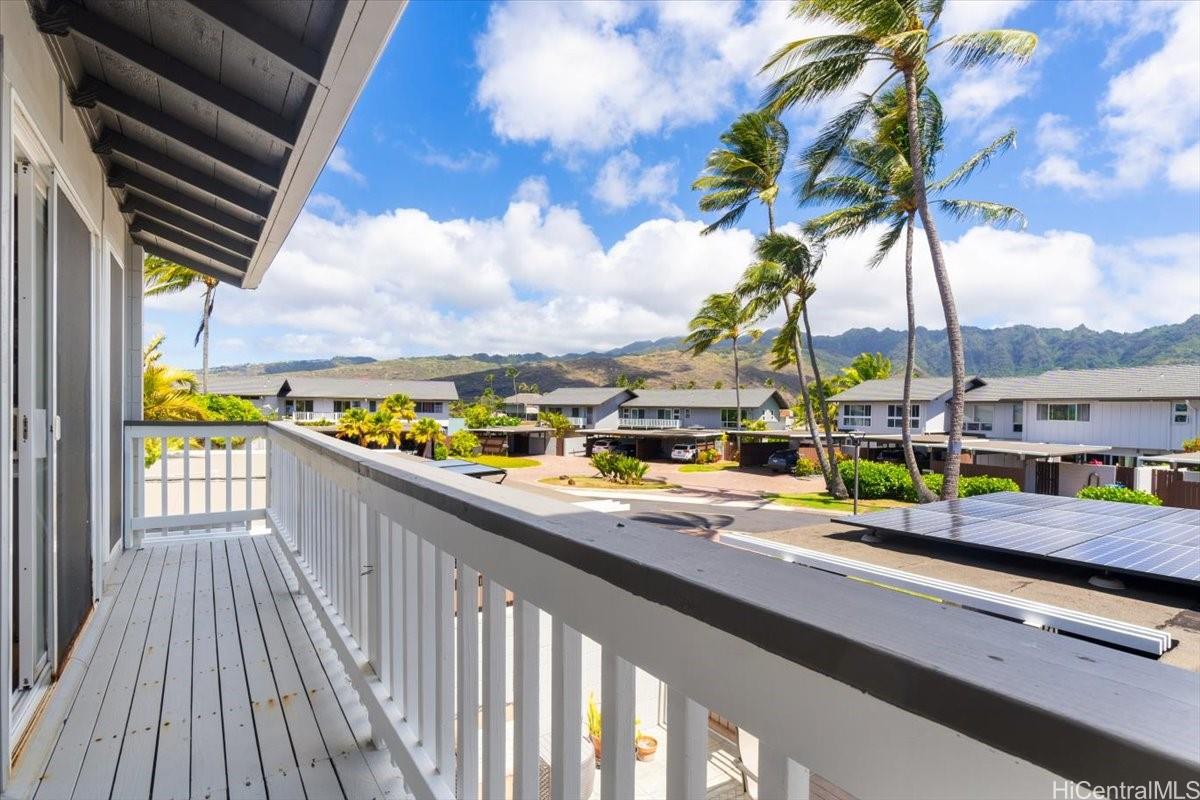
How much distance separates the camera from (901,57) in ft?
39.5

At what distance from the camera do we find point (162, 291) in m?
20.7

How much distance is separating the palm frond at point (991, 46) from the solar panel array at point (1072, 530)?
8.89 metres

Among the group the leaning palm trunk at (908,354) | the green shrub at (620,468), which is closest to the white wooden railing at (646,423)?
the green shrub at (620,468)

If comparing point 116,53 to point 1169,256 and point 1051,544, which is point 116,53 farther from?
point 1169,256

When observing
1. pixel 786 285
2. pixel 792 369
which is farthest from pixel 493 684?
pixel 792 369

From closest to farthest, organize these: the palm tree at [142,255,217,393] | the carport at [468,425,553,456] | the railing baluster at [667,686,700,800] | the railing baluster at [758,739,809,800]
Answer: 1. the railing baluster at [758,739,809,800]
2. the railing baluster at [667,686,700,800]
3. the palm tree at [142,255,217,393]
4. the carport at [468,425,553,456]

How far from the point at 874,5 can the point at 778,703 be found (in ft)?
46.8

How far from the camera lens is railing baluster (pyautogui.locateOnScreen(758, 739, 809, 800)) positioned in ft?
2.01

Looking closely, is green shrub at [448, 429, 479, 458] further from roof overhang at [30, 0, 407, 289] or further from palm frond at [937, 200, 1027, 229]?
roof overhang at [30, 0, 407, 289]

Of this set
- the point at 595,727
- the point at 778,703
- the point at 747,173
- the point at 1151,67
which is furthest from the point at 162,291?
the point at 1151,67

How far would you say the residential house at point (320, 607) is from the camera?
1.61ft

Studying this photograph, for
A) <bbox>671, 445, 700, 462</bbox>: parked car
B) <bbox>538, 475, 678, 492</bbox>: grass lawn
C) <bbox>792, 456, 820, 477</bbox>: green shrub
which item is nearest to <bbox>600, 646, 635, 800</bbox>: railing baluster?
<bbox>538, 475, 678, 492</bbox>: grass lawn

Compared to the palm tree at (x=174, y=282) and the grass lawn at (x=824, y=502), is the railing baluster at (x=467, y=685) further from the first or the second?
the palm tree at (x=174, y=282)

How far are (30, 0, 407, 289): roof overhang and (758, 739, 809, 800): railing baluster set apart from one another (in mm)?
1739
